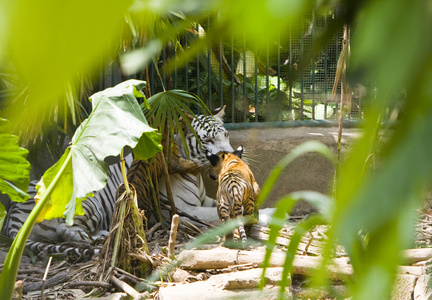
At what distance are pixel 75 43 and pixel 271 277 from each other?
273 centimetres

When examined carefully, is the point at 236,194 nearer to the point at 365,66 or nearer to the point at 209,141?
the point at 209,141

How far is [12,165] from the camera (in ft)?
9.47

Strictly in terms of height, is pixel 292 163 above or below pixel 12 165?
below

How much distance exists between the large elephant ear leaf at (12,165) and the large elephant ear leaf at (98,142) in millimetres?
210

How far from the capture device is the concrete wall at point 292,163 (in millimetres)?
5484

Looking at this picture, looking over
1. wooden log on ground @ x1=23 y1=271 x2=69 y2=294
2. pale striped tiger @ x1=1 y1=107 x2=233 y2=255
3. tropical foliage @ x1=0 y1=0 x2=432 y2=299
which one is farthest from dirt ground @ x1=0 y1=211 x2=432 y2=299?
tropical foliage @ x1=0 y1=0 x2=432 y2=299

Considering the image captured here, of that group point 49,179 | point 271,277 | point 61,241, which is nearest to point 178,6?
point 271,277

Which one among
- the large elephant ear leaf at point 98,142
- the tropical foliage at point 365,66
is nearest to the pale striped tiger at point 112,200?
the large elephant ear leaf at point 98,142

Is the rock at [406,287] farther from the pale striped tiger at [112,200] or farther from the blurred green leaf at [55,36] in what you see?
the blurred green leaf at [55,36]

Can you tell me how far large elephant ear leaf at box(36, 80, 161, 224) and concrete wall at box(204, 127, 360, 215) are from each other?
2.28 metres

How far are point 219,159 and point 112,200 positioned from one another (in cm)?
114

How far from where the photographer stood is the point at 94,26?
263 millimetres

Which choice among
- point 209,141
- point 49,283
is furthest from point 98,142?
point 209,141

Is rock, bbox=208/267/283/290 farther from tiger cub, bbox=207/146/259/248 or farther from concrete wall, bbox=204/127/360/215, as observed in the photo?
concrete wall, bbox=204/127/360/215
